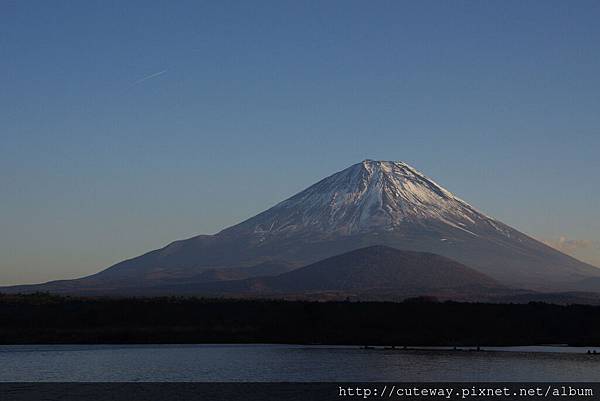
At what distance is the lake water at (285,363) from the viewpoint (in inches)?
1956

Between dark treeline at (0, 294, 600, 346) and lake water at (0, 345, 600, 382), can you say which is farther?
dark treeline at (0, 294, 600, 346)

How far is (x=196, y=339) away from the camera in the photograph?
7188cm

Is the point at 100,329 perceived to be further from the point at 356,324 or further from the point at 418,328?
the point at 418,328

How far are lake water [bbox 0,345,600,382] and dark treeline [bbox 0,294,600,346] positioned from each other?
4.49m

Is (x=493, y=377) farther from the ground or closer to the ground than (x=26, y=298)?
closer to the ground

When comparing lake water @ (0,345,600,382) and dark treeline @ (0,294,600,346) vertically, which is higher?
dark treeline @ (0,294,600,346)

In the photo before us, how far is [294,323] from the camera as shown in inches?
3004

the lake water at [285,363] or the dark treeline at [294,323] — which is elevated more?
the dark treeline at [294,323]

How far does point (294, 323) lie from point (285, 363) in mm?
20162

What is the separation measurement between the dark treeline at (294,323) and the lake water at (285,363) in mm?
4489

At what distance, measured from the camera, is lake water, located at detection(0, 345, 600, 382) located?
49.7 meters

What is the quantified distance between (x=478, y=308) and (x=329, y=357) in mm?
23769
